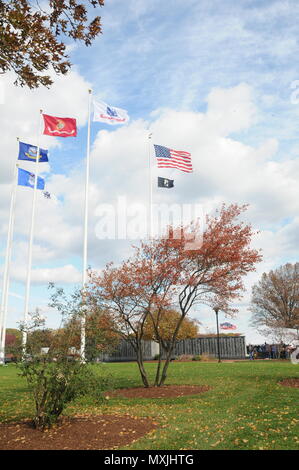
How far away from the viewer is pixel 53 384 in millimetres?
8523

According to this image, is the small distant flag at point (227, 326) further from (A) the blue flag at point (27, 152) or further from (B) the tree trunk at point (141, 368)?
(B) the tree trunk at point (141, 368)

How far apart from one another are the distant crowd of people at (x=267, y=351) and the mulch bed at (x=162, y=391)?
2416cm

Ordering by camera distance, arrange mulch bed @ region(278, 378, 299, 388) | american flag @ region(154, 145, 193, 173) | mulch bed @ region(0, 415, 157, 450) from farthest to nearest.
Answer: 1. american flag @ region(154, 145, 193, 173)
2. mulch bed @ region(278, 378, 299, 388)
3. mulch bed @ region(0, 415, 157, 450)

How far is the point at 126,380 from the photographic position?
1909 cm

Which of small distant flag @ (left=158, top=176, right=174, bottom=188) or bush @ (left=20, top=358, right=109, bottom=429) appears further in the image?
small distant flag @ (left=158, top=176, right=174, bottom=188)

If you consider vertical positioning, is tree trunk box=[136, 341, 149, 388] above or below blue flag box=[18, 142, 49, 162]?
below

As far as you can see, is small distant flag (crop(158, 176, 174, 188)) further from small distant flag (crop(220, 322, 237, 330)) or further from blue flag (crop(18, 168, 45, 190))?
small distant flag (crop(220, 322, 237, 330))

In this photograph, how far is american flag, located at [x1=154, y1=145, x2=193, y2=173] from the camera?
22469 mm

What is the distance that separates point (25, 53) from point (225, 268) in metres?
10.5

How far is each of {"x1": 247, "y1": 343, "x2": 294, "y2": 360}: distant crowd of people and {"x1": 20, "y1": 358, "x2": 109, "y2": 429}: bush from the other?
→ 32.3m

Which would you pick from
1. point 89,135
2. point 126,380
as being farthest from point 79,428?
point 89,135

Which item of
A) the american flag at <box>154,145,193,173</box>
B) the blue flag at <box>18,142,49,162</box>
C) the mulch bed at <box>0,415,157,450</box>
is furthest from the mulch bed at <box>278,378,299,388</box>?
the blue flag at <box>18,142,49,162</box>

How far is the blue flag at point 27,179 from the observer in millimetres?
29673

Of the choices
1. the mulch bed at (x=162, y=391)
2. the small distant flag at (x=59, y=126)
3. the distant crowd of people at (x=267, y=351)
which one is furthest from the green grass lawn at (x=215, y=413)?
the distant crowd of people at (x=267, y=351)
